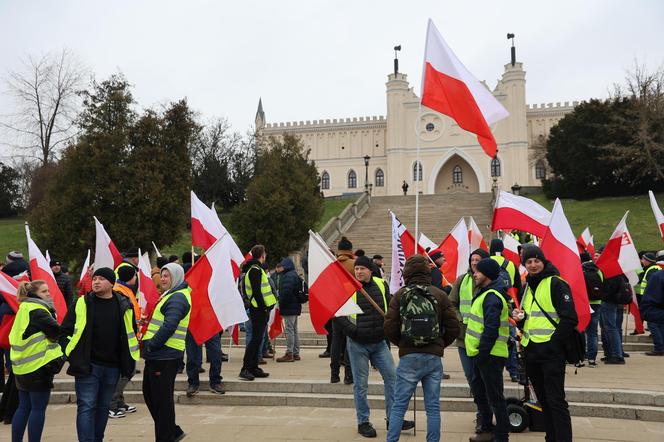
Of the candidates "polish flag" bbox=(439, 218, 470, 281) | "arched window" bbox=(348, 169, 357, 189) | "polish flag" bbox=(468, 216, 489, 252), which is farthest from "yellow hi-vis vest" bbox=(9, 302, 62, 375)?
"arched window" bbox=(348, 169, 357, 189)

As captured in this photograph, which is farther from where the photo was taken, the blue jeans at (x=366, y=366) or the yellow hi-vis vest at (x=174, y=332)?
the blue jeans at (x=366, y=366)

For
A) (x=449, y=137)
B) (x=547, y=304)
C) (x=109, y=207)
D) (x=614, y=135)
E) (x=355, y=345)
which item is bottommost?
(x=355, y=345)

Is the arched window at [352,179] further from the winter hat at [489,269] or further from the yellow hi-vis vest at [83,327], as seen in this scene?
the yellow hi-vis vest at [83,327]

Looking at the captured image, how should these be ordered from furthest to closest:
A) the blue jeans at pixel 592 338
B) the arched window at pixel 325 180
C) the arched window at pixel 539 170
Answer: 1. the arched window at pixel 325 180
2. the arched window at pixel 539 170
3. the blue jeans at pixel 592 338

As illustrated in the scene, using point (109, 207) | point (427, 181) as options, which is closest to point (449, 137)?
point (427, 181)

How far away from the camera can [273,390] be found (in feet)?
28.6

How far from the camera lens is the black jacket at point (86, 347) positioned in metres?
5.49

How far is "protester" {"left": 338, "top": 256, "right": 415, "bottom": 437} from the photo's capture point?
6.42m

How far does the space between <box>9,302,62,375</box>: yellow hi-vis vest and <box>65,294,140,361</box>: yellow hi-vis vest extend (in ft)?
1.22

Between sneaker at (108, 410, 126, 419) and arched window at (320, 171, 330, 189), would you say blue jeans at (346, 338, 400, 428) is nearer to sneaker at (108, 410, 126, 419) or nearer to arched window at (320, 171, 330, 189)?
sneaker at (108, 410, 126, 419)

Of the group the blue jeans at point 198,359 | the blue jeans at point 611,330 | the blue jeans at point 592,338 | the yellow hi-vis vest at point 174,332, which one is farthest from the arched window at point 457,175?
the yellow hi-vis vest at point 174,332

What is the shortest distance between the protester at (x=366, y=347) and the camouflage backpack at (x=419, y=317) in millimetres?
1040

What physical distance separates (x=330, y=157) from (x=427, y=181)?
487 inches

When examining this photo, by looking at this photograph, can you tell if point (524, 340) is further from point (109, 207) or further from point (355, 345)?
point (109, 207)
